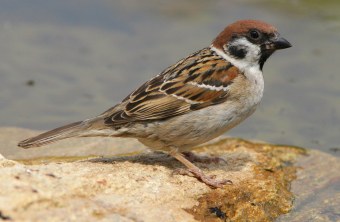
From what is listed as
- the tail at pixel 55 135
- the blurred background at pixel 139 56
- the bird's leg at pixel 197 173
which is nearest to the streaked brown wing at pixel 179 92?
the tail at pixel 55 135

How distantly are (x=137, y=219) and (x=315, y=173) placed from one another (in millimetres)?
2727

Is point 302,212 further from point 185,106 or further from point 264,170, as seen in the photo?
Answer: point 185,106

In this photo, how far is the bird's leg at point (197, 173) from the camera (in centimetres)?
567

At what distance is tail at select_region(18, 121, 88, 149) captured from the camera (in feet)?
19.3

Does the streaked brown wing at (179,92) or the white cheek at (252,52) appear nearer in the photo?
the streaked brown wing at (179,92)

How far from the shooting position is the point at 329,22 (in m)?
10.5

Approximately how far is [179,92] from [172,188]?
985 mm

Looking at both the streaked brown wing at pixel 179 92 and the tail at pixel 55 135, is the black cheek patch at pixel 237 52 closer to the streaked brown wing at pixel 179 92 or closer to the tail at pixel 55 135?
the streaked brown wing at pixel 179 92

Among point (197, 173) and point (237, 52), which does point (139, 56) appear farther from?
point (197, 173)

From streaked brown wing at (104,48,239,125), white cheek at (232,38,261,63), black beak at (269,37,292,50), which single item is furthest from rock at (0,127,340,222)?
black beak at (269,37,292,50)

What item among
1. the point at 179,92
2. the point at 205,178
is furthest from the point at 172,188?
the point at 179,92

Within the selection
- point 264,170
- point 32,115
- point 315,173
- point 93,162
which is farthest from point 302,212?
point 32,115

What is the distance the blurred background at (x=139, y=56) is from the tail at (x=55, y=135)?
7.11ft

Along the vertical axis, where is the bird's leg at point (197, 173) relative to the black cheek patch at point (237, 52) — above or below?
below
